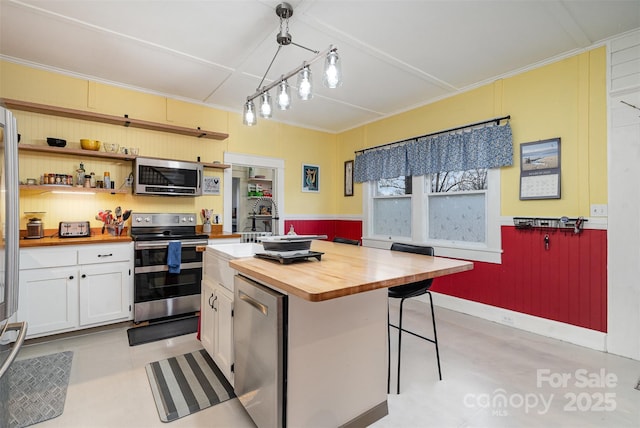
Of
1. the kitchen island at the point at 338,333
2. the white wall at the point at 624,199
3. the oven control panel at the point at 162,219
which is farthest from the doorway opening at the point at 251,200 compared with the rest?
the white wall at the point at 624,199

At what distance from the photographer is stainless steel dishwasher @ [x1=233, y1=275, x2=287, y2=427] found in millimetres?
1392

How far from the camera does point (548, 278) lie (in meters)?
2.88

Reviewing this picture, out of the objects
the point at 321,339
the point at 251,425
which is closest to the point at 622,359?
the point at 321,339

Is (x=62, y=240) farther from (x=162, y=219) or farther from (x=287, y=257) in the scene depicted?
(x=287, y=257)

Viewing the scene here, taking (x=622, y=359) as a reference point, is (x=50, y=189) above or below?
above

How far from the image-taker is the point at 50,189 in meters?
2.96

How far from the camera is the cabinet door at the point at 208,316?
223 centimetres

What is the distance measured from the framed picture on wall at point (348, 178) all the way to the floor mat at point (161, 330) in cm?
304

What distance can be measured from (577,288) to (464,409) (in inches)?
68.5

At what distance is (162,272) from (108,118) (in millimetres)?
1771

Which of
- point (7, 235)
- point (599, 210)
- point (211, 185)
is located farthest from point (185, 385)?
point (599, 210)

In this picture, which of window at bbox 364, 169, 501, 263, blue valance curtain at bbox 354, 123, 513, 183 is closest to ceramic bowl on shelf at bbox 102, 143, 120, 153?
blue valance curtain at bbox 354, 123, 513, 183

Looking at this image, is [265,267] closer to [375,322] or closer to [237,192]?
[375,322]

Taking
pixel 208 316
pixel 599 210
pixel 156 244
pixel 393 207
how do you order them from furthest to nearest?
1. pixel 393 207
2. pixel 156 244
3. pixel 599 210
4. pixel 208 316
